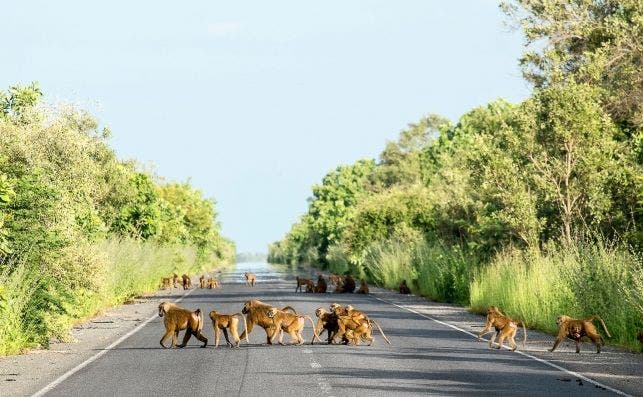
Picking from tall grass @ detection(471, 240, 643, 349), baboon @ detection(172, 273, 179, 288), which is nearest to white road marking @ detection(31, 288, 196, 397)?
tall grass @ detection(471, 240, 643, 349)

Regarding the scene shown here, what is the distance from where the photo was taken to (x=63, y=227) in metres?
26.4

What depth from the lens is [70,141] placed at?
37.2 meters

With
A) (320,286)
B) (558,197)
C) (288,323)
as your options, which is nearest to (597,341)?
(288,323)

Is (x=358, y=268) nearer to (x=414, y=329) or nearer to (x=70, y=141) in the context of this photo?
(x=70, y=141)

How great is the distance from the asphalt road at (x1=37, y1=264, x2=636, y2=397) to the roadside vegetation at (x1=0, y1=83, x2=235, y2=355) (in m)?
1.78

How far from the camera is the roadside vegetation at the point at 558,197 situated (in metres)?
27.7

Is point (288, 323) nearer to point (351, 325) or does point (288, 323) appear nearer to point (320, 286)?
point (351, 325)

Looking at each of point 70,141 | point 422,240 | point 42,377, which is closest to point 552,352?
point 42,377

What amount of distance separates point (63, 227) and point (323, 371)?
33.6 ft

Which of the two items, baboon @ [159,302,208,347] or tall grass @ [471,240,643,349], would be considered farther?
tall grass @ [471,240,643,349]

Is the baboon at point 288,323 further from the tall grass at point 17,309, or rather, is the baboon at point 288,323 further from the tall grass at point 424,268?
the tall grass at point 424,268

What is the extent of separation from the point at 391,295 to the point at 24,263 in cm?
2727

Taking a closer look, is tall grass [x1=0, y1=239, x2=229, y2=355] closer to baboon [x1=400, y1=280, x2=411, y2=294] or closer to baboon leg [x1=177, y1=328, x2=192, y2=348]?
baboon leg [x1=177, y1=328, x2=192, y2=348]

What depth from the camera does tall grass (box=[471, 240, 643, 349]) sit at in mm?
24234
